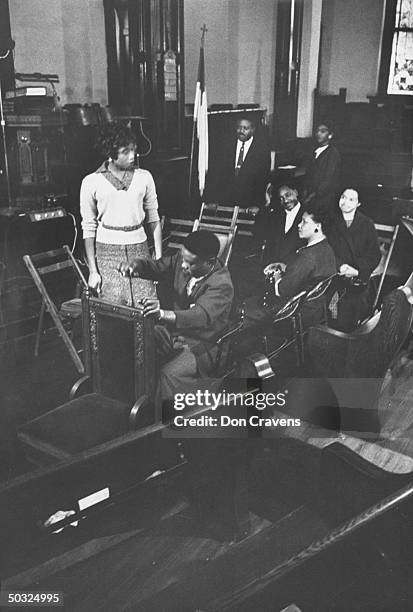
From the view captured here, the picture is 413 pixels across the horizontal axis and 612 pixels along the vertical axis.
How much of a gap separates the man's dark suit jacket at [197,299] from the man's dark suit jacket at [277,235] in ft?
0.69

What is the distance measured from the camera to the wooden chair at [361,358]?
2.30m

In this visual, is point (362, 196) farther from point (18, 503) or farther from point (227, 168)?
point (18, 503)

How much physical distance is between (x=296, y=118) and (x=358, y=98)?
23cm

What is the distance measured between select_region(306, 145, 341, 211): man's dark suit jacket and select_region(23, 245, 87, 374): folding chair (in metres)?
0.95

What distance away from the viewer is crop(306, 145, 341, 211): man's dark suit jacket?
2326 millimetres

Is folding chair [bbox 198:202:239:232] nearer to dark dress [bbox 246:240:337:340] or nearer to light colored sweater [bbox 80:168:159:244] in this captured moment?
light colored sweater [bbox 80:168:159:244]

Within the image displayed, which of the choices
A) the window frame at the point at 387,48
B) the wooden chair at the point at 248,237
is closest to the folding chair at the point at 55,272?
the wooden chair at the point at 248,237

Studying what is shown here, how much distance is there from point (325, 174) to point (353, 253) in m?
0.33

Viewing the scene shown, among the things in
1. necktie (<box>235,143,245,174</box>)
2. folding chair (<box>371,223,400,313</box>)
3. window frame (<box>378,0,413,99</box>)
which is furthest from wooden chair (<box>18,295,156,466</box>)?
window frame (<box>378,0,413,99</box>)

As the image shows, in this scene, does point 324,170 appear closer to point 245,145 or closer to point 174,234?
point 245,145

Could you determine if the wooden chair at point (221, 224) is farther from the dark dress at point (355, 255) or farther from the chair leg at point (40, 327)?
the chair leg at point (40, 327)

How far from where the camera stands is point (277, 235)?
2.36 m

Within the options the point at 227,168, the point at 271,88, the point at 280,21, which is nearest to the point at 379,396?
the point at 227,168

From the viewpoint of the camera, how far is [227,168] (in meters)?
2.32
